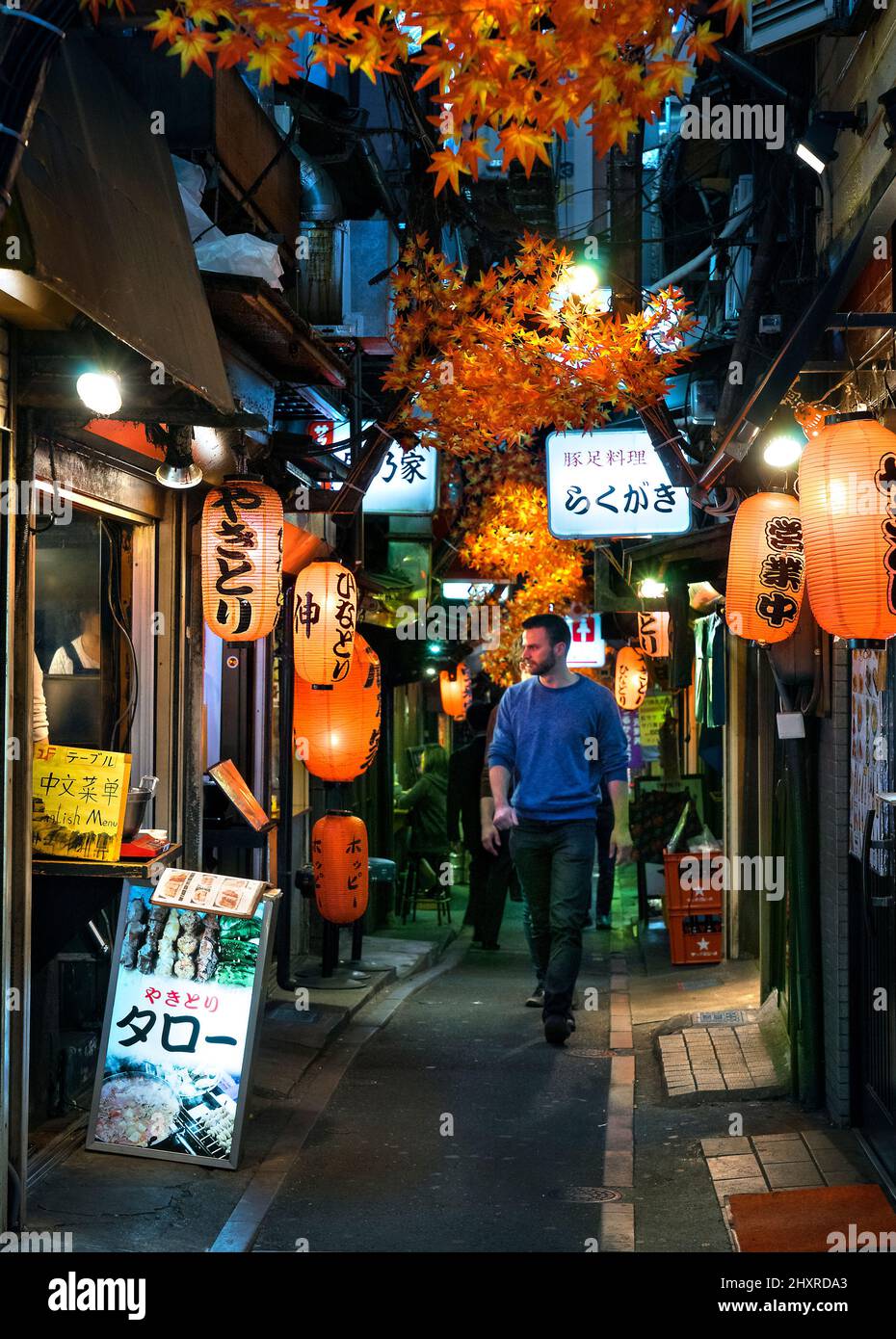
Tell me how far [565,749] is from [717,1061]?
2639 mm

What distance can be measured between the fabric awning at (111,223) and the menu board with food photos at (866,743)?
13.0ft

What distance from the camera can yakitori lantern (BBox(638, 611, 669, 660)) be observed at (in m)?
20.6

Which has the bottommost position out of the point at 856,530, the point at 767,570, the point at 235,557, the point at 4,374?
the point at 856,530

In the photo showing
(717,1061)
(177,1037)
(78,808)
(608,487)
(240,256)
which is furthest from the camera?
(608,487)

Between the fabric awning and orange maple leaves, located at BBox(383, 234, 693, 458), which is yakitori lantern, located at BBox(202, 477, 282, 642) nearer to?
the fabric awning

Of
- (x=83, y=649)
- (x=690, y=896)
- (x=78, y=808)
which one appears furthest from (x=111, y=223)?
(x=690, y=896)

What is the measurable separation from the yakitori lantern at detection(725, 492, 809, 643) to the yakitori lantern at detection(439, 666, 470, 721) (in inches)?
784

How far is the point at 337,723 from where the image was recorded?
1281 centimetres

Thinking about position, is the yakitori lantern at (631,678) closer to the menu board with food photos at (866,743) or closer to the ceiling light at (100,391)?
the menu board with food photos at (866,743)

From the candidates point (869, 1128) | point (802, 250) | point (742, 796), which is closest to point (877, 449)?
point (869, 1128)

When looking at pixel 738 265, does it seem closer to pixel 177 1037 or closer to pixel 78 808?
pixel 78 808

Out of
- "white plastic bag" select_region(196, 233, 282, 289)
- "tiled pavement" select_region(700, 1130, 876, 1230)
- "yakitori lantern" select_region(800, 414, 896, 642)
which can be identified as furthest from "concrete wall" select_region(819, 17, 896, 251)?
"tiled pavement" select_region(700, 1130, 876, 1230)

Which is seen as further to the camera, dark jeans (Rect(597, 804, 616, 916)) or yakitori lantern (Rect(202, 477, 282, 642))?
dark jeans (Rect(597, 804, 616, 916))

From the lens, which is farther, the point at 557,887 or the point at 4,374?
the point at 557,887
